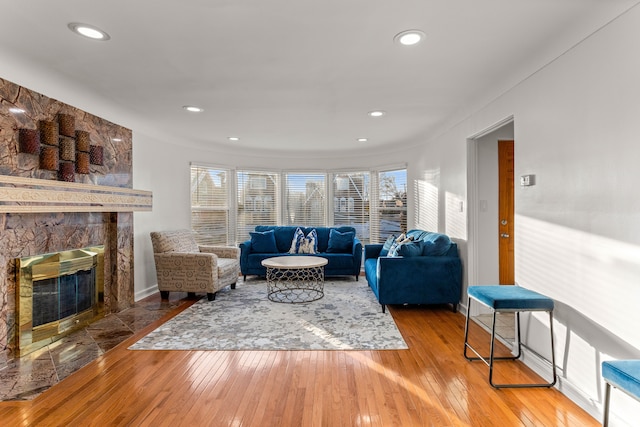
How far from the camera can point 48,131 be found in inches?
122

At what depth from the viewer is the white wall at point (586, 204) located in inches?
71.5

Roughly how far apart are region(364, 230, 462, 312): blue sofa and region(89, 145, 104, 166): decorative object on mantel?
10.9 feet

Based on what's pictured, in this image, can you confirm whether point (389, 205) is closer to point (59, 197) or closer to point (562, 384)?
point (562, 384)

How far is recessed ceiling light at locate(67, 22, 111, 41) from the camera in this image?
2.11 m

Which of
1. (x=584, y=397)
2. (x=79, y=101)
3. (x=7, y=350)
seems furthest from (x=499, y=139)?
(x=7, y=350)

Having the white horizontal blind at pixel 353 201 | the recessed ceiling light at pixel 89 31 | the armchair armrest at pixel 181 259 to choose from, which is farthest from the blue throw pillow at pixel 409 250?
the recessed ceiling light at pixel 89 31

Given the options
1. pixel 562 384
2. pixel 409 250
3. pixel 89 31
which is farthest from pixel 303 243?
pixel 89 31

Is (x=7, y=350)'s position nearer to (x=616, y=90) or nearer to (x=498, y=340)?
(x=498, y=340)

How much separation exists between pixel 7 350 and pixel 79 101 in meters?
2.34

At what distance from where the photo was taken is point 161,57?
100 inches

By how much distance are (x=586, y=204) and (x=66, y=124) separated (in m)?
4.26

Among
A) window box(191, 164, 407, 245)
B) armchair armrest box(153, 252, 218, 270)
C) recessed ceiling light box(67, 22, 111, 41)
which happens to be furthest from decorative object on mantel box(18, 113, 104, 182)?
window box(191, 164, 407, 245)

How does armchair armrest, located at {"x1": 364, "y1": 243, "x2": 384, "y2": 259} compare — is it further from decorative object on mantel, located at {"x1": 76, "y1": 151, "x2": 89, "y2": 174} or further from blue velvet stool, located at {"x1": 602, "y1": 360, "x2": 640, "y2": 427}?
blue velvet stool, located at {"x1": 602, "y1": 360, "x2": 640, "y2": 427}

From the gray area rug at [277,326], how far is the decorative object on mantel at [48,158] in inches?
69.7
